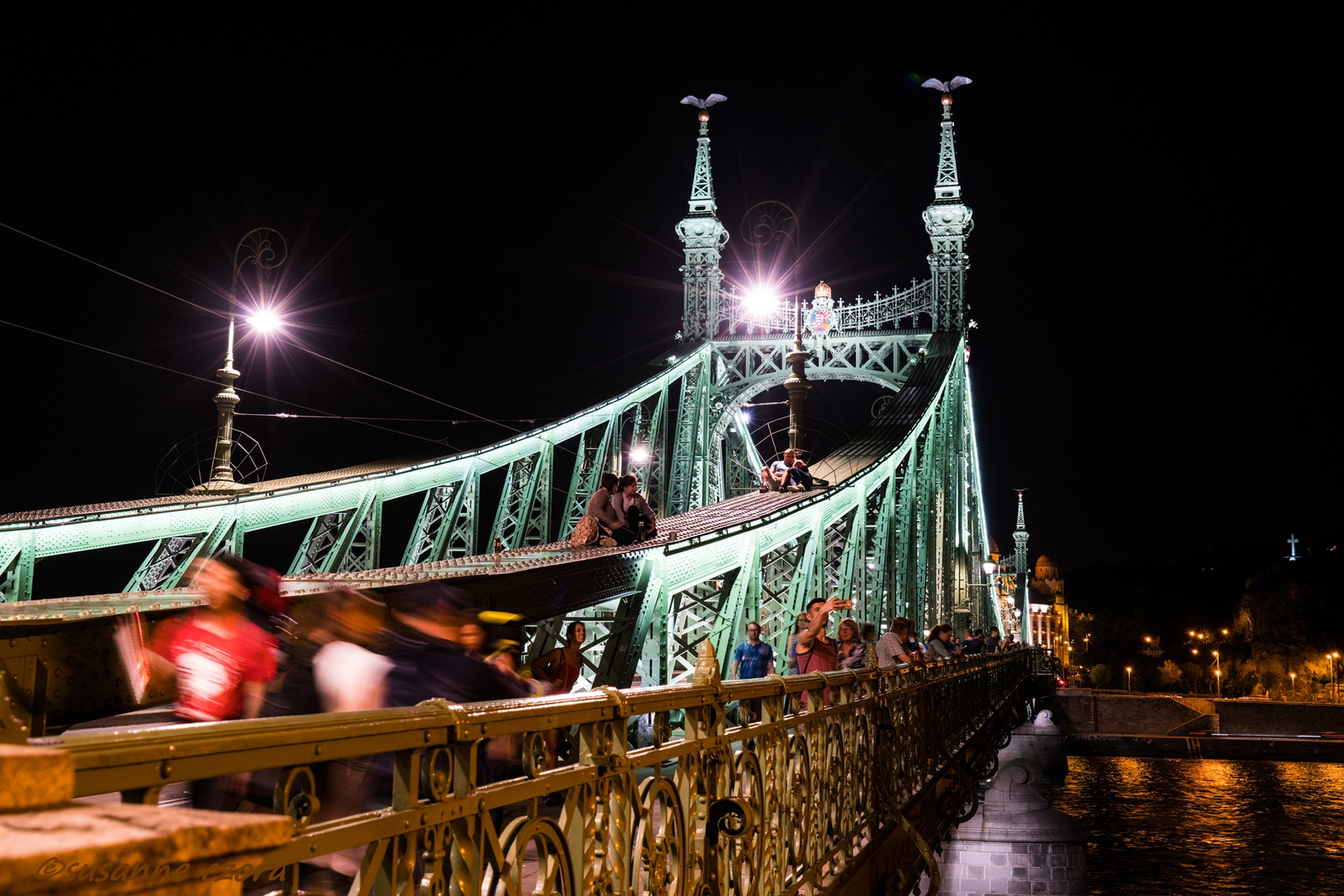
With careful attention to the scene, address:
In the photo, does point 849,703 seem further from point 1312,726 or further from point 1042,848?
point 1312,726

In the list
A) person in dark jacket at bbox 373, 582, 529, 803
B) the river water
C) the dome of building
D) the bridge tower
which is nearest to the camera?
person in dark jacket at bbox 373, 582, 529, 803

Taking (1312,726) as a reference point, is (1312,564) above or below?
above

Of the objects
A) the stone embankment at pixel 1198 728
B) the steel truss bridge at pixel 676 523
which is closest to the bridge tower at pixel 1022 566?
the stone embankment at pixel 1198 728

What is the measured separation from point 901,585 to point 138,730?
71.7 feet

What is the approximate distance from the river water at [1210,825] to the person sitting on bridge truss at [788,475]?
9703 mm

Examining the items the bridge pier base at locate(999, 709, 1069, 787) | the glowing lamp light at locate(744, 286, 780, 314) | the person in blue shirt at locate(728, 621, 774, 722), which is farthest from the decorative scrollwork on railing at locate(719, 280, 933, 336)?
the person in blue shirt at locate(728, 621, 774, 722)

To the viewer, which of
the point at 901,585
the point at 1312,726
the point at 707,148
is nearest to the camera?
the point at 901,585

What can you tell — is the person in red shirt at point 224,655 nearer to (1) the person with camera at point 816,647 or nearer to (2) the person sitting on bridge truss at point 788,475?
(1) the person with camera at point 816,647

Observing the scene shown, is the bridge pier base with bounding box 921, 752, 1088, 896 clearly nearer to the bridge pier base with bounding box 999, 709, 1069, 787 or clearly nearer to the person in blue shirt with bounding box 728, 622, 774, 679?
the bridge pier base with bounding box 999, 709, 1069, 787

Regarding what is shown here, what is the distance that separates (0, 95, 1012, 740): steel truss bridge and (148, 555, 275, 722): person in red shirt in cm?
66

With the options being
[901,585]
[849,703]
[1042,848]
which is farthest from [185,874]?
[901,585]

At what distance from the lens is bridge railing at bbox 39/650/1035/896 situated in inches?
57.3

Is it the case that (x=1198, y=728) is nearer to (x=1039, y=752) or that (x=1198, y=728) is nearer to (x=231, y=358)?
(x=1039, y=752)

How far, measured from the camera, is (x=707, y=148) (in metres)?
29.2
